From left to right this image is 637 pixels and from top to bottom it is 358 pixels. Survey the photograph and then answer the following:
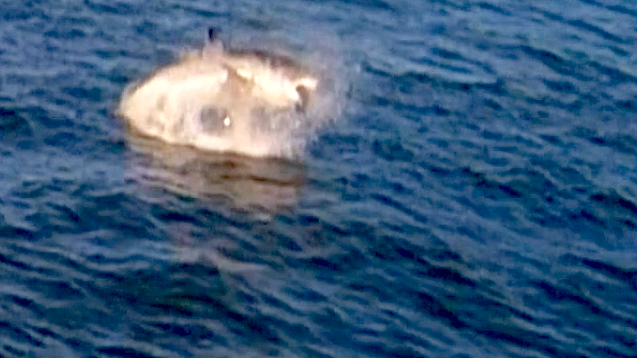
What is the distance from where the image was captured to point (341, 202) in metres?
22.7

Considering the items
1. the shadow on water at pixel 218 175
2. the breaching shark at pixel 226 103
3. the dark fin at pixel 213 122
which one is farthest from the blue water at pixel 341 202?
the dark fin at pixel 213 122

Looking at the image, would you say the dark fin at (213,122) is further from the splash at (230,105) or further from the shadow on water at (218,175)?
the shadow on water at (218,175)

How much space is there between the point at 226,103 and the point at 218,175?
72.8 inches

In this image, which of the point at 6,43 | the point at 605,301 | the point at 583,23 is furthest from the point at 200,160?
the point at 583,23

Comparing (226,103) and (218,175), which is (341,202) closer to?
(218,175)

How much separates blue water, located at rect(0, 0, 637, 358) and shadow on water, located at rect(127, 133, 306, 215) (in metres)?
0.05

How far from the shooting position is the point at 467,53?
29.0 m

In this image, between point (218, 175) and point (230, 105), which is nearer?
point (218, 175)

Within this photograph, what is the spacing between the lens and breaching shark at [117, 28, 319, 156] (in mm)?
24297

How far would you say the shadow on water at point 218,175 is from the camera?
2253 cm

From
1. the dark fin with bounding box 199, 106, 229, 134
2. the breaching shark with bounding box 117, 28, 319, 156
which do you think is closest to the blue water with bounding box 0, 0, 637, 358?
the breaching shark with bounding box 117, 28, 319, 156

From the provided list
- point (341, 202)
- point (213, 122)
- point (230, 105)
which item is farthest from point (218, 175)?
point (341, 202)

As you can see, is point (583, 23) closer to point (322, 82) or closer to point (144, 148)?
point (322, 82)

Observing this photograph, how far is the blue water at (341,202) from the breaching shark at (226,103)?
53 centimetres
